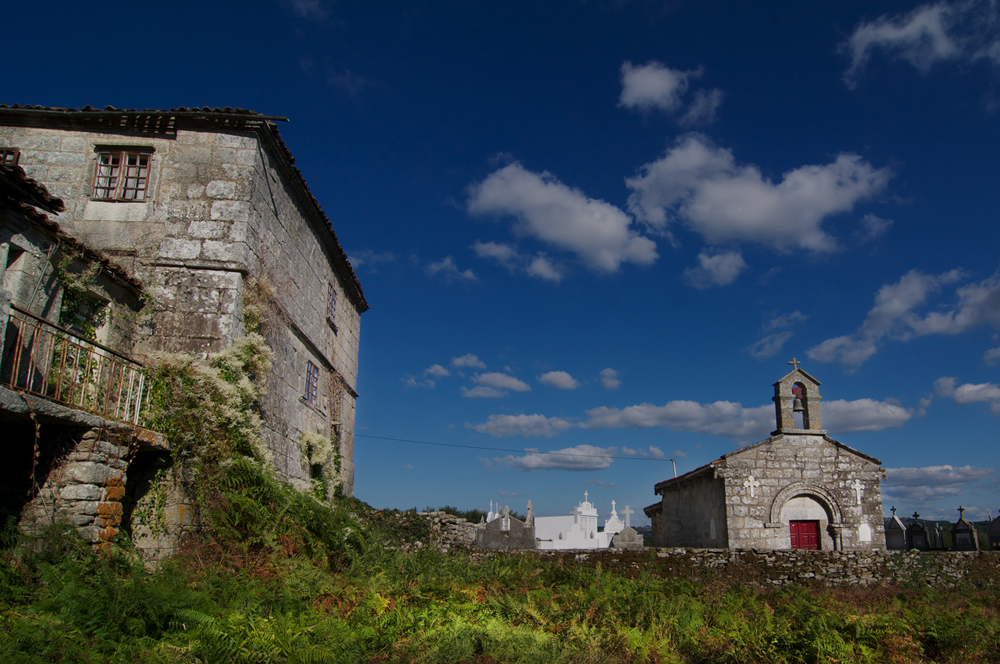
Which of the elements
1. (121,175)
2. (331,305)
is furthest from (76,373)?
(331,305)

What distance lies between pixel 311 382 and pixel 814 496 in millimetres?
16091

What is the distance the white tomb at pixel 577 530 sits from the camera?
1318 inches

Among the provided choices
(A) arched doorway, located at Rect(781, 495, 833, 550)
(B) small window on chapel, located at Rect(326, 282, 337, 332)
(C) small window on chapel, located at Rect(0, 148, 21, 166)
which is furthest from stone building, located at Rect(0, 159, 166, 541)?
(A) arched doorway, located at Rect(781, 495, 833, 550)

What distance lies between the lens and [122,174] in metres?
11.9

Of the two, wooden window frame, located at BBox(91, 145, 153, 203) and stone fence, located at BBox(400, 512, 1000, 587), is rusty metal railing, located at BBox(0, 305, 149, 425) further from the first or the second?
stone fence, located at BBox(400, 512, 1000, 587)

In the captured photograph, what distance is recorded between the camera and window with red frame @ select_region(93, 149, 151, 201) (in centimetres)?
1178

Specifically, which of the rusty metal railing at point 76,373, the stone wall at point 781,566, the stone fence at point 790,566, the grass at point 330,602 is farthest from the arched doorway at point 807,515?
the rusty metal railing at point 76,373

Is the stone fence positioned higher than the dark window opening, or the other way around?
the dark window opening

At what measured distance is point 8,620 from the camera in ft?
19.5

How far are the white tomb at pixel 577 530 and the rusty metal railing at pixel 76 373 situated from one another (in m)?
25.9

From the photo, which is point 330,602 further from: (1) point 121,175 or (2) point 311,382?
(1) point 121,175

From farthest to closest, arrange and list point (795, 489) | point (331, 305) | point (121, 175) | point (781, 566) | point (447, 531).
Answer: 1. point (795, 489)
2. point (447, 531)
3. point (331, 305)
4. point (781, 566)
5. point (121, 175)

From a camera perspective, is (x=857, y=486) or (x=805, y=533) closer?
(x=805, y=533)

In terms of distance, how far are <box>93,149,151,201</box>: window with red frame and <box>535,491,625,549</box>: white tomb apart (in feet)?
85.3
